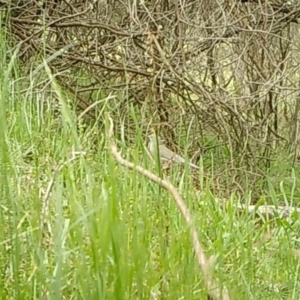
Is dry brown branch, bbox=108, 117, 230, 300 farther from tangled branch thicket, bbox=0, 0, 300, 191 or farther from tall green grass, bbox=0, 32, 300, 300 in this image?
tangled branch thicket, bbox=0, 0, 300, 191

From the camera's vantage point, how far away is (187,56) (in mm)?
4297

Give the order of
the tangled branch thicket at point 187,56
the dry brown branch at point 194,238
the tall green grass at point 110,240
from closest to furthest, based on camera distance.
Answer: the tall green grass at point 110,240
the dry brown branch at point 194,238
the tangled branch thicket at point 187,56

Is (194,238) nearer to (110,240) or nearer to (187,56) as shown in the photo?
(110,240)

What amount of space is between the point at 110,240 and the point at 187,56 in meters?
2.97

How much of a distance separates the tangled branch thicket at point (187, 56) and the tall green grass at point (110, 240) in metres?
1.58

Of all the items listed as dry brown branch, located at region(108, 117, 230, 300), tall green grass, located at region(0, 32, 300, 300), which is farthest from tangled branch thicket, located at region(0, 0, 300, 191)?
dry brown branch, located at region(108, 117, 230, 300)

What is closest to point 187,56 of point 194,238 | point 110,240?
point 194,238

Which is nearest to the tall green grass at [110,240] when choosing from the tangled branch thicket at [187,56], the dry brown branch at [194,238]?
the dry brown branch at [194,238]

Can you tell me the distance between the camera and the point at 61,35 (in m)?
4.53

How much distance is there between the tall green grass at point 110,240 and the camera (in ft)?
4.80

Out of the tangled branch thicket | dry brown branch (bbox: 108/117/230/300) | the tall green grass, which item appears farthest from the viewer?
the tangled branch thicket

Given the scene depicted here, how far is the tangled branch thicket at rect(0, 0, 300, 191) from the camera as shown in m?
4.17

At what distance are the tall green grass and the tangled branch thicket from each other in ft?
5.18

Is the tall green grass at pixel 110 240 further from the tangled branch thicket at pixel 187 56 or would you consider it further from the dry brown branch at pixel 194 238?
the tangled branch thicket at pixel 187 56
